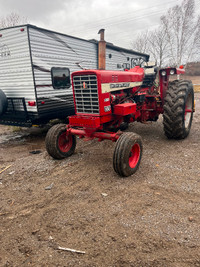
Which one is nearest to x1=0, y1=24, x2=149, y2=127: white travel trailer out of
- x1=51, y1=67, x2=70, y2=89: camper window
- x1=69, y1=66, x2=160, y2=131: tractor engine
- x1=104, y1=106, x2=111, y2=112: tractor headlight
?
x1=51, y1=67, x2=70, y2=89: camper window

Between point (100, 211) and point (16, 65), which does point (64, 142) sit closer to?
point (100, 211)

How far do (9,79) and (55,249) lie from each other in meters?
5.53

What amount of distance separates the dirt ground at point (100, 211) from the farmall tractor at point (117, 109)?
0.43m

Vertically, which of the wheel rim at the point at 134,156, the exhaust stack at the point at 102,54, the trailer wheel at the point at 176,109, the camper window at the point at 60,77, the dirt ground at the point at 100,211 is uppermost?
the exhaust stack at the point at 102,54

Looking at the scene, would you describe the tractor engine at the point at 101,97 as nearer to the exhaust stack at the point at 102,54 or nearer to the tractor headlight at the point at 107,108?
the tractor headlight at the point at 107,108

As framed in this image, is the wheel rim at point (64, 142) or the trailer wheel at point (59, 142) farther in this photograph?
the wheel rim at point (64, 142)

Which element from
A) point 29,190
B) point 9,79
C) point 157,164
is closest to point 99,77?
point 157,164

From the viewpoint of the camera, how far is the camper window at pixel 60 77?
624cm

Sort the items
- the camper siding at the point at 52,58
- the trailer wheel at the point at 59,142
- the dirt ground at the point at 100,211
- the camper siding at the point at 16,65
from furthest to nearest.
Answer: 1. the camper siding at the point at 52,58
2. the camper siding at the point at 16,65
3. the trailer wheel at the point at 59,142
4. the dirt ground at the point at 100,211

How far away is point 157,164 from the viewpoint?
13.5 ft

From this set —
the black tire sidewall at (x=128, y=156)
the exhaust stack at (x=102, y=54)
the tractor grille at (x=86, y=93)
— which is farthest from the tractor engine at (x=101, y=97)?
the exhaust stack at (x=102, y=54)

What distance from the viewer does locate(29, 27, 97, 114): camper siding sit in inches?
220

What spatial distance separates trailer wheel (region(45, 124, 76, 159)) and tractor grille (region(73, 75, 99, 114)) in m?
0.67

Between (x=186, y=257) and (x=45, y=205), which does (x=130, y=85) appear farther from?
(x=186, y=257)
